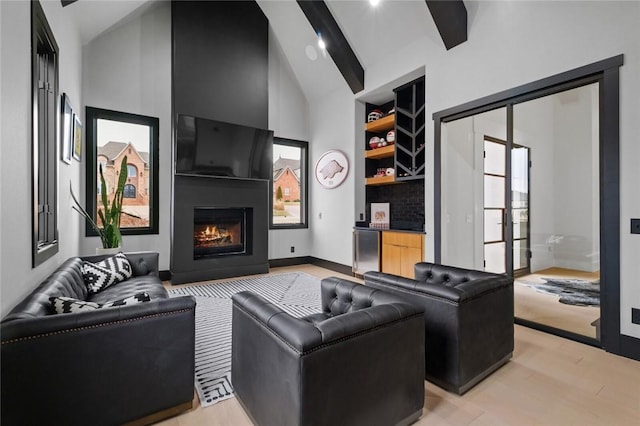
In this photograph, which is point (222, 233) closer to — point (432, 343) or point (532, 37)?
point (432, 343)

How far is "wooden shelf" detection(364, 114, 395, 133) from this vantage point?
5121mm

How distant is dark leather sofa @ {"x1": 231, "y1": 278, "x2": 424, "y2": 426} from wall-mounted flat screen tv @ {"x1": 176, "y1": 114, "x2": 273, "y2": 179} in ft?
11.6

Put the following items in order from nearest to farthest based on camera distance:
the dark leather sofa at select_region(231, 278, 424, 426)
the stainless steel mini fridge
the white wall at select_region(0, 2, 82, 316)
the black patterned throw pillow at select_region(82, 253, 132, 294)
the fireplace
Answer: the dark leather sofa at select_region(231, 278, 424, 426) < the white wall at select_region(0, 2, 82, 316) < the black patterned throw pillow at select_region(82, 253, 132, 294) < the stainless steel mini fridge < the fireplace

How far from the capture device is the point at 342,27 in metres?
4.88

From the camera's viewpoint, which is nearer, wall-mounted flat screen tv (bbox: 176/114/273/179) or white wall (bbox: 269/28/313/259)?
wall-mounted flat screen tv (bbox: 176/114/273/179)

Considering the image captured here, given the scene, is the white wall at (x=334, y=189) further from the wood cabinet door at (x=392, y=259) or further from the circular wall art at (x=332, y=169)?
the wood cabinet door at (x=392, y=259)

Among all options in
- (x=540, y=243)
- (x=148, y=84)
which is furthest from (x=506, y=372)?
(x=148, y=84)

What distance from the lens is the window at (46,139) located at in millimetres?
2320

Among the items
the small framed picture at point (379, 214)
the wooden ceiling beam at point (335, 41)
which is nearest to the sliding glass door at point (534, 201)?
the small framed picture at point (379, 214)

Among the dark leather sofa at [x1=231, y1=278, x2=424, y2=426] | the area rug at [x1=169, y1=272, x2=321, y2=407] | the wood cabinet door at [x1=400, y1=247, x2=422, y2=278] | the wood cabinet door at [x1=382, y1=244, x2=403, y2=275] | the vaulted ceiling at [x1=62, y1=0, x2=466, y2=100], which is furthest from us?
the wood cabinet door at [x1=382, y1=244, x2=403, y2=275]

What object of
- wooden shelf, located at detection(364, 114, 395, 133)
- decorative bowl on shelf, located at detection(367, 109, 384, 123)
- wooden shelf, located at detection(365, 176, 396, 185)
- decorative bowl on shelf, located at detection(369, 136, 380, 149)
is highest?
decorative bowl on shelf, located at detection(367, 109, 384, 123)

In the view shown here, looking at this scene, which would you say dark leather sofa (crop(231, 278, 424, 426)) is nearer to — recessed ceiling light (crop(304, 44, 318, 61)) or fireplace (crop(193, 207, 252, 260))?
fireplace (crop(193, 207, 252, 260))

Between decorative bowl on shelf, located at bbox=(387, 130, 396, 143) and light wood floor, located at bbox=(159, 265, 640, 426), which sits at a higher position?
decorative bowl on shelf, located at bbox=(387, 130, 396, 143)

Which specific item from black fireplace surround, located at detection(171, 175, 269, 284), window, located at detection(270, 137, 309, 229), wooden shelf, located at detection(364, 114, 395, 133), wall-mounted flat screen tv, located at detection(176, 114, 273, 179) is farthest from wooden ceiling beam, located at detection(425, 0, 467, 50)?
black fireplace surround, located at detection(171, 175, 269, 284)
